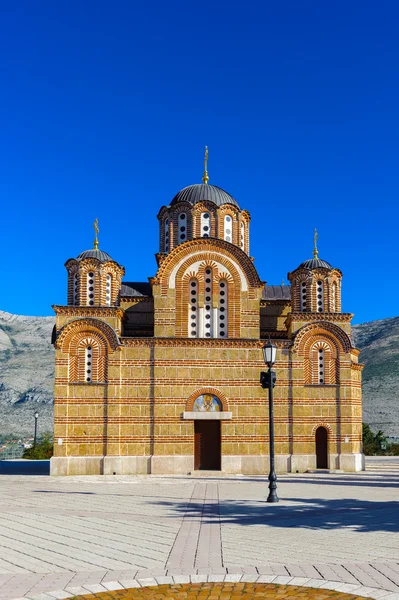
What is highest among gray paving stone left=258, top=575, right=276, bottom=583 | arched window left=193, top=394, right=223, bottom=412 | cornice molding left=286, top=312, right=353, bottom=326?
cornice molding left=286, top=312, right=353, bottom=326

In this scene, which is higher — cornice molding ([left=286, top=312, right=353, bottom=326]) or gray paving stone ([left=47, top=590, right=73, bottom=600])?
cornice molding ([left=286, top=312, right=353, bottom=326])

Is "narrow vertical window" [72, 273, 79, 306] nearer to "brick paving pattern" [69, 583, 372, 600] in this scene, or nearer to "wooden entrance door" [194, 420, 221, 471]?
"wooden entrance door" [194, 420, 221, 471]

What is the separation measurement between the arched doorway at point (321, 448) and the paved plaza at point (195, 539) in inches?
332

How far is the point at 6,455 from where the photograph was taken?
44.5 metres

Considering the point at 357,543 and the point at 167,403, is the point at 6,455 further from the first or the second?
the point at 357,543

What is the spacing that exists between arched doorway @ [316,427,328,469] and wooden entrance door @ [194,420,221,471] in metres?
4.54

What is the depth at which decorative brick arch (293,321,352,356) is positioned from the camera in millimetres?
29219

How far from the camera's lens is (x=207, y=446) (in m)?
28.6

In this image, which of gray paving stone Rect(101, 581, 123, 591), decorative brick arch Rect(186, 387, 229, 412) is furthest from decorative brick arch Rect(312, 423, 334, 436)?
gray paving stone Rect(101, 581, 123, 591)

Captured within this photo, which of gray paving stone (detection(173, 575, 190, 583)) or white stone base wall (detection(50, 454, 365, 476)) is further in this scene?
white stone base wall (detection(50, 454, 365, 476))

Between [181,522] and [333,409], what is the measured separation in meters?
17.0

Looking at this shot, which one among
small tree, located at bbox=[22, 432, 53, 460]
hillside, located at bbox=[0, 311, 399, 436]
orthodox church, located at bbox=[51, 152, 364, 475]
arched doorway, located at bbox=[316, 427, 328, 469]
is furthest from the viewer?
hillside, located at bbox=[0, 311, 399, 436]

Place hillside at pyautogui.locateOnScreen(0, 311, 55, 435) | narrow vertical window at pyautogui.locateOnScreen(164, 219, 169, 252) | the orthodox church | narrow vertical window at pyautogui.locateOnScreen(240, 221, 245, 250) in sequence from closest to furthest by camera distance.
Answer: the orthodox church, narrow vertical window at pyautogui.locateOnScreen(164, 219, 169, 252), narrow vertical window at pyautogui.locateOnScreen(240, 221, 245, 250), hillside at pyautogui.locateOnScreen(0, 311, 55, 435)

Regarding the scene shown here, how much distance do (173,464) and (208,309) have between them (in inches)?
278
